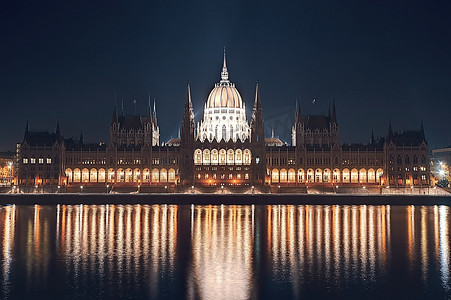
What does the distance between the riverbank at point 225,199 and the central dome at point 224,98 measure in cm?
7296

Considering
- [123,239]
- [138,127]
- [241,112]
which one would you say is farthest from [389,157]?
[123,239]

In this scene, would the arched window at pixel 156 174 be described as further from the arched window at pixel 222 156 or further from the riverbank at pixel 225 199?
the riverbank at pixel 225 199

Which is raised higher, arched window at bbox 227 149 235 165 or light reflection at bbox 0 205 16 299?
arched window at bbox 227 149 235 165

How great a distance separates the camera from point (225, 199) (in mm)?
98938

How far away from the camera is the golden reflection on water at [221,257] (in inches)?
1303

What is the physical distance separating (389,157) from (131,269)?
109237 mm

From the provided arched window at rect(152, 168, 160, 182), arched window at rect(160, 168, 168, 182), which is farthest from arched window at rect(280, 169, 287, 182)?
arched window at rect(152, 168, 160, 182)

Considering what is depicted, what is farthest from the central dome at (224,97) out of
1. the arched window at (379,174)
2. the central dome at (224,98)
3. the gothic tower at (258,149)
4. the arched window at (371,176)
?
the arched window at (379,174)

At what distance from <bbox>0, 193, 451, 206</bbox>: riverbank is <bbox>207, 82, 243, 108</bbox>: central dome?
7296cm

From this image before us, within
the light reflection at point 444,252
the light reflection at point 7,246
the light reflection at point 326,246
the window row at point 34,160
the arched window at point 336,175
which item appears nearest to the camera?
the light reflection at point 7,246

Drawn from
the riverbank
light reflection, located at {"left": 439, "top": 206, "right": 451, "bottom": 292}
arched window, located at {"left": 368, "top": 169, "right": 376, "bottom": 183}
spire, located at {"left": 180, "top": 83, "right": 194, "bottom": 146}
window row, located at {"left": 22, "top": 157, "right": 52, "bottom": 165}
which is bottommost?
light reflection, located at {"left": 439, "top": 206, "right": 451, "bottom": 292}

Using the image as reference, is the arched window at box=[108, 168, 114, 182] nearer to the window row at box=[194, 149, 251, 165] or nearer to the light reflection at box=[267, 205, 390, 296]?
the window row at box=[194, 149, 251, 165]

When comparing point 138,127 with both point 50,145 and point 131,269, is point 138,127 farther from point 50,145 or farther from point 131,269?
point 131,269

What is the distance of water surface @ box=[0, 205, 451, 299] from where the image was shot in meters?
33.5
